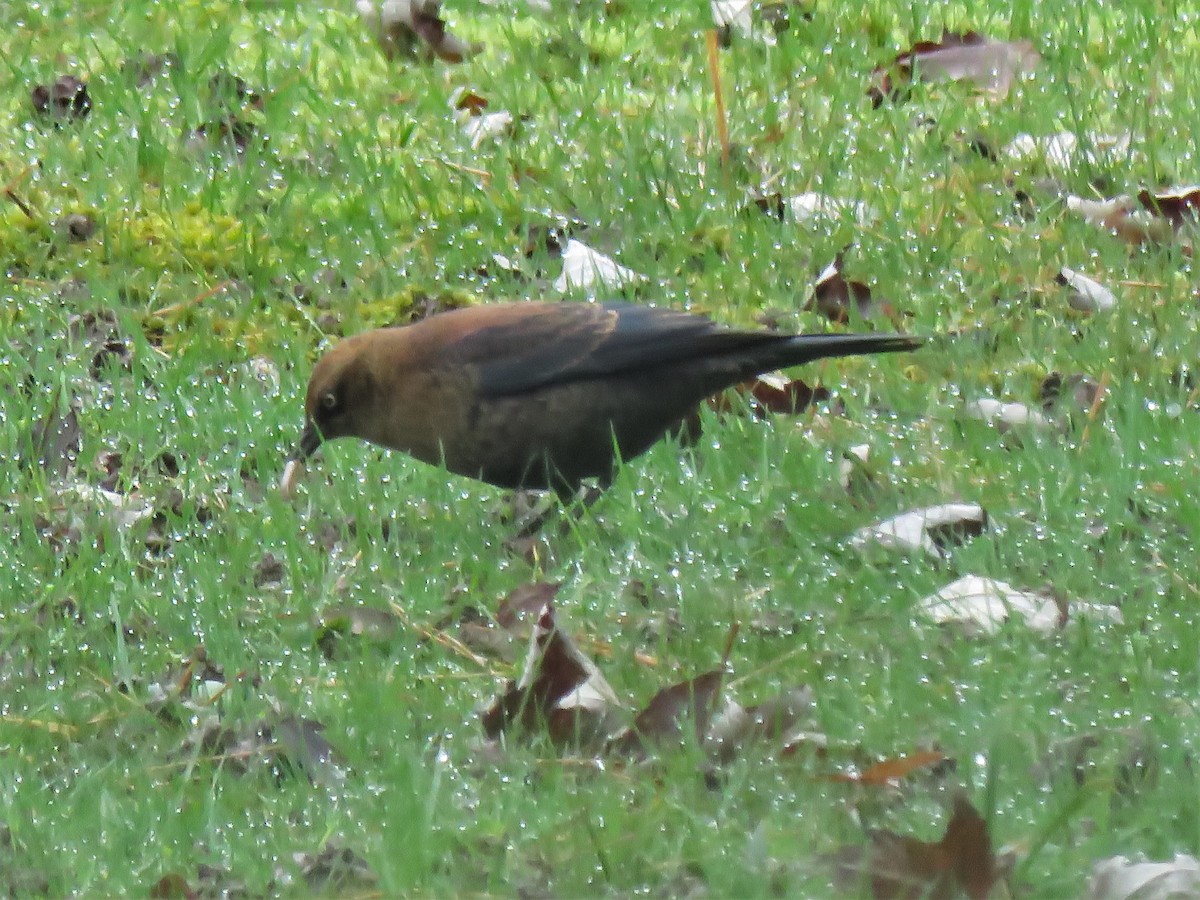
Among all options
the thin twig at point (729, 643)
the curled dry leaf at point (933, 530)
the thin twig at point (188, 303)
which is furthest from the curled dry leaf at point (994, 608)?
the thin twig at point (188, 303)

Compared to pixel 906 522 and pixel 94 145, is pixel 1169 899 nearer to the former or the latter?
pixel 906 522

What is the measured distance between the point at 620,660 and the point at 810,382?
1.77m

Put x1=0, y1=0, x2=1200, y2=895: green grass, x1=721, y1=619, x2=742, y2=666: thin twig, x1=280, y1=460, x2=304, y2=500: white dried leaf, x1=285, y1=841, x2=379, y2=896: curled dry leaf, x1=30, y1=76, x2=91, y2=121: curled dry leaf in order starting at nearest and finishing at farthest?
x1=285, y1=841, x2=379, y2=896: curled dry leaf
x1=0, y1=0, x2=1200, y2=895: green grass
x1=721, y1=619, x2=742, y2=666: thin twig
x1=280, y1=460, x2=304, y2=500: white dried leaf
x1=30, y1=76, x2=91, y2=121: curled dry leaf

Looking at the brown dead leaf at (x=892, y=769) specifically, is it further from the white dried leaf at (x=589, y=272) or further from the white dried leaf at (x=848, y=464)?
the white dried leaf at (x=589, y=272)

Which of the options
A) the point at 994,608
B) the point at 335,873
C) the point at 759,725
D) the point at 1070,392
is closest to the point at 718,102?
the point at 1070,392

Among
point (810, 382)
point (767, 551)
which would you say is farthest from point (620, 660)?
point (810, 382)

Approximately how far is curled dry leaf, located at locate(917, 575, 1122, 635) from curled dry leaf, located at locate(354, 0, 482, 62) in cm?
424

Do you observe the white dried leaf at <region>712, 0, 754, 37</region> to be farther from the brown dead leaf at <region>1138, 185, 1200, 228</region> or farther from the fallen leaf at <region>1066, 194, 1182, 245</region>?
the brown dead leaf at <region>1138, 185, 1200, 228</region>

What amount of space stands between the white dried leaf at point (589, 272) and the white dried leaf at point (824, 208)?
587 millimetres

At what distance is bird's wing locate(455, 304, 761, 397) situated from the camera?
5113 mm

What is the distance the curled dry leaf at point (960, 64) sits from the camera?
7219mm

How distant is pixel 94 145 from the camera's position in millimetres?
6883

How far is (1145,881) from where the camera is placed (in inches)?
113

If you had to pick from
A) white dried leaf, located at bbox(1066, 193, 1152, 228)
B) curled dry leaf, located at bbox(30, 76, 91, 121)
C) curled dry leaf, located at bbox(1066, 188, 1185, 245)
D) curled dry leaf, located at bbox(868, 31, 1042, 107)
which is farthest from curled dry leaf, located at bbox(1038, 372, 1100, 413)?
curled dry leaf, located at bbox(30, 76, 91, 121)
